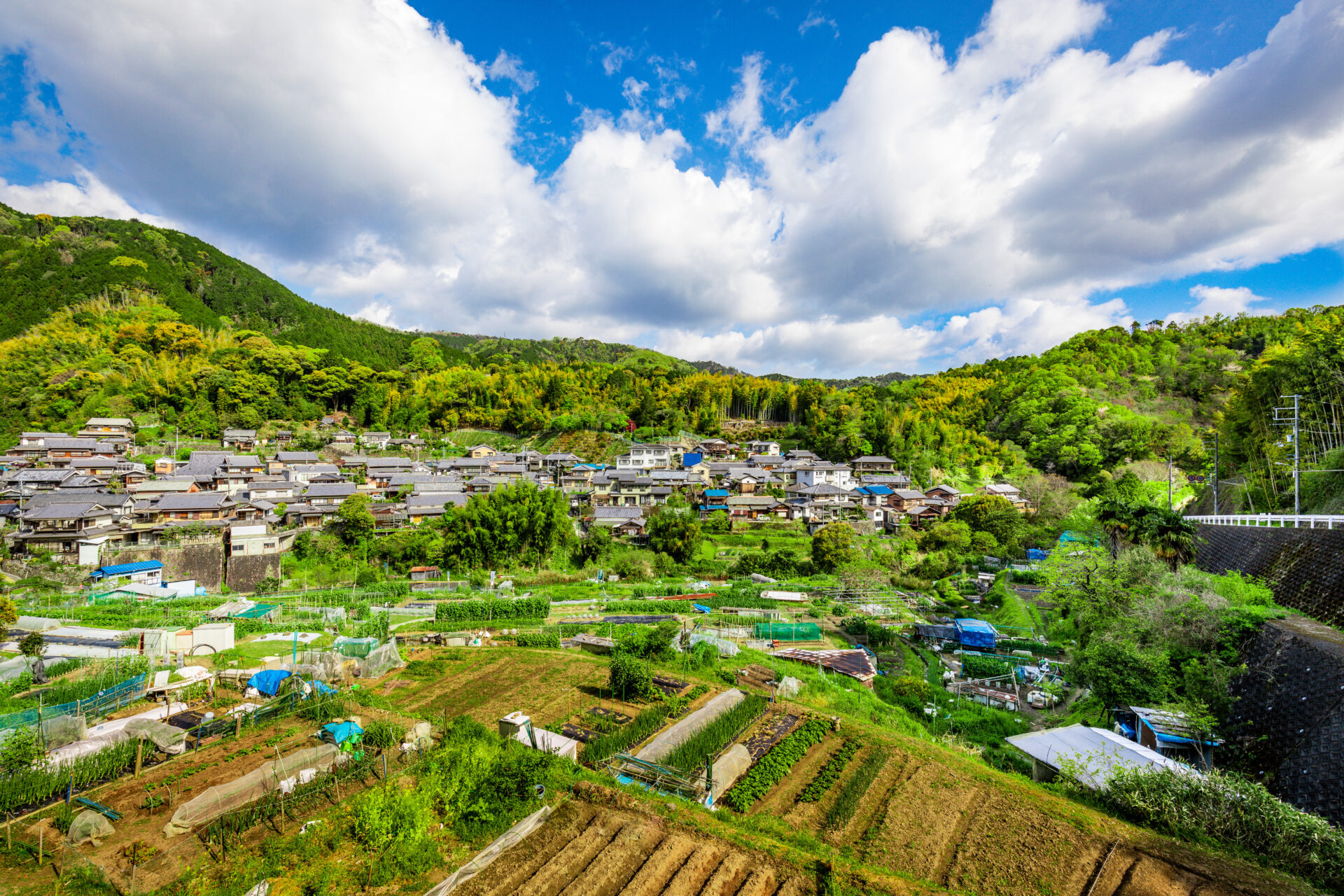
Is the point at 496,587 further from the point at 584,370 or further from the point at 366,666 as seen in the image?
the point at 584,370

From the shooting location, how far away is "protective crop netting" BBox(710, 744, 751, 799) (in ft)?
24.8

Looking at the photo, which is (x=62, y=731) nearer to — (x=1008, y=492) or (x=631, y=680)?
(x=631, y=680)

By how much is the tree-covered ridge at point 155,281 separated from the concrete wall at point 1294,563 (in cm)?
6971

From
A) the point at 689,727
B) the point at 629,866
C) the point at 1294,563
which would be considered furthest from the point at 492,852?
the point at 1294,563

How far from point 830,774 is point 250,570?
26680mm

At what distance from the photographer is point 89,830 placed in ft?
20.0

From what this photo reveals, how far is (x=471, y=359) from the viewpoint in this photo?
7500cm

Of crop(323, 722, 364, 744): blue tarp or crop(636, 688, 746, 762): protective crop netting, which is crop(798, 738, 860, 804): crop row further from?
crop(323, 722, 364, 744): blue tarp

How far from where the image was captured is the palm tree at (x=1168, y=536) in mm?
13531

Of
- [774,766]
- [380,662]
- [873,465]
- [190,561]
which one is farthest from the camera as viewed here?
[873,465]

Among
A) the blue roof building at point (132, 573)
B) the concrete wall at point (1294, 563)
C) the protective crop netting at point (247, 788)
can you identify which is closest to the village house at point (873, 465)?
the concrete wall at point (1294, 563)

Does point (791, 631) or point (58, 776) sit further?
point (791, 631)

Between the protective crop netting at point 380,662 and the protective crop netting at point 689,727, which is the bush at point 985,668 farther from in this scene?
the protective crop netting at point 380,662

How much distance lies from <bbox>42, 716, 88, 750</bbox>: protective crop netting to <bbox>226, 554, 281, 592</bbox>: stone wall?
1770 centimetres
